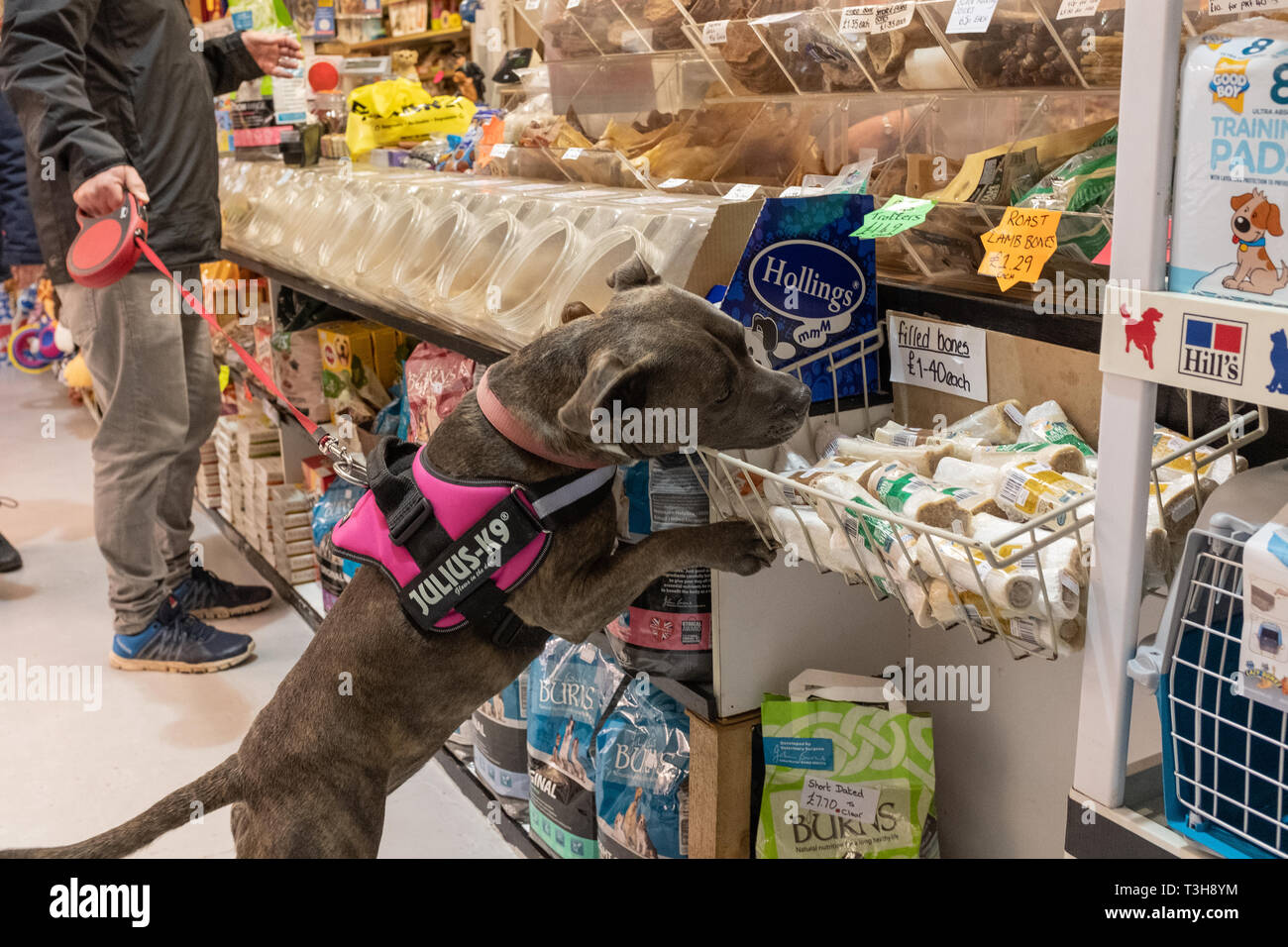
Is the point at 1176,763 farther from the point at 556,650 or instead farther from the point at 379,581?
the point at 556,650

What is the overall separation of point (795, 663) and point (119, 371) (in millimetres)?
2229

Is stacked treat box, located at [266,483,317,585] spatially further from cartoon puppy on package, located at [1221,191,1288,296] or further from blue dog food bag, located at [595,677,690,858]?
cartoon puppy on package, located at [1221,191,1288,296]

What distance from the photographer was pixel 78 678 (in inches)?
139

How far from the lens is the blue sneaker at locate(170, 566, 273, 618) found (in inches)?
154

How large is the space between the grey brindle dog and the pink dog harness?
4cm

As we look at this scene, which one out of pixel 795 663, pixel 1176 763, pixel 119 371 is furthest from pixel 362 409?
pixel 1176 763

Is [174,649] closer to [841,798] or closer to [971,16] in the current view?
[841,798]

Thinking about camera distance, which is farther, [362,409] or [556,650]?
[362,409]

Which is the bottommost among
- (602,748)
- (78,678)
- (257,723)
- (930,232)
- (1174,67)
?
(78,678)

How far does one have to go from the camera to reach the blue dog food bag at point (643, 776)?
2.16 m

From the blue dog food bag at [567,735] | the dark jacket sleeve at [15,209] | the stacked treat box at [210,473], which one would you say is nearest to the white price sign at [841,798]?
the blue dog food bag at [567,735]

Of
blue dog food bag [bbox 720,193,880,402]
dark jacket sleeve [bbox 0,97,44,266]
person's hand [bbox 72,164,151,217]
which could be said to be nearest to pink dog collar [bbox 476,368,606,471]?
blue dog food bag [bbox 720,193,880,402]
